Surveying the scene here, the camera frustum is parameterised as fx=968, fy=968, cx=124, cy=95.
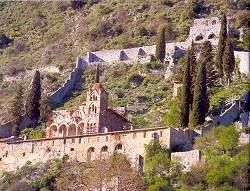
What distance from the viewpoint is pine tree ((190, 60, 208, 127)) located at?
202 ft

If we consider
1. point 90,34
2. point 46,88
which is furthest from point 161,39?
→ point 90,34

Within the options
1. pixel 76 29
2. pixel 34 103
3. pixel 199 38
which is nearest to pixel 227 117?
pixel 34 103

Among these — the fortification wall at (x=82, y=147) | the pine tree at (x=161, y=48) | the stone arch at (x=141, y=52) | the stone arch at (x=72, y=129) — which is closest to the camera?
the fortification wall at (x=82, y=147)

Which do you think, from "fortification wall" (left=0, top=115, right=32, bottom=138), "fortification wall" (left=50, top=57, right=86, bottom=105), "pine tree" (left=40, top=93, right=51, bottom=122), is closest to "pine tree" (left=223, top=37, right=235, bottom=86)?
"pine tree" (left=40, top=93, right=51, bottom=122)

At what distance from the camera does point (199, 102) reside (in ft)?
203

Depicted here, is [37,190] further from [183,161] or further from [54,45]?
[54,45]

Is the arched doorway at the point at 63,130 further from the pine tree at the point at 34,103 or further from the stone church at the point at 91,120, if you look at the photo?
the pine tree at the point at 34,103

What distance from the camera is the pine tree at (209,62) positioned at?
226 ft

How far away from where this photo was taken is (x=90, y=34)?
10038 centimetres

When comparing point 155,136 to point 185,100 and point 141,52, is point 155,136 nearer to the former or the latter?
point 185,100

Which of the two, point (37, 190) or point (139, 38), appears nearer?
point (37, 190)

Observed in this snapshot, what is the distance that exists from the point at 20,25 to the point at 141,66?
121 feet

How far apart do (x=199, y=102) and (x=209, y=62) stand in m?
9.97

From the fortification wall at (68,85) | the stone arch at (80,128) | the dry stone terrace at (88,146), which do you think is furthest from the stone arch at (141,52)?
the dry stone terrace at (88,146)
